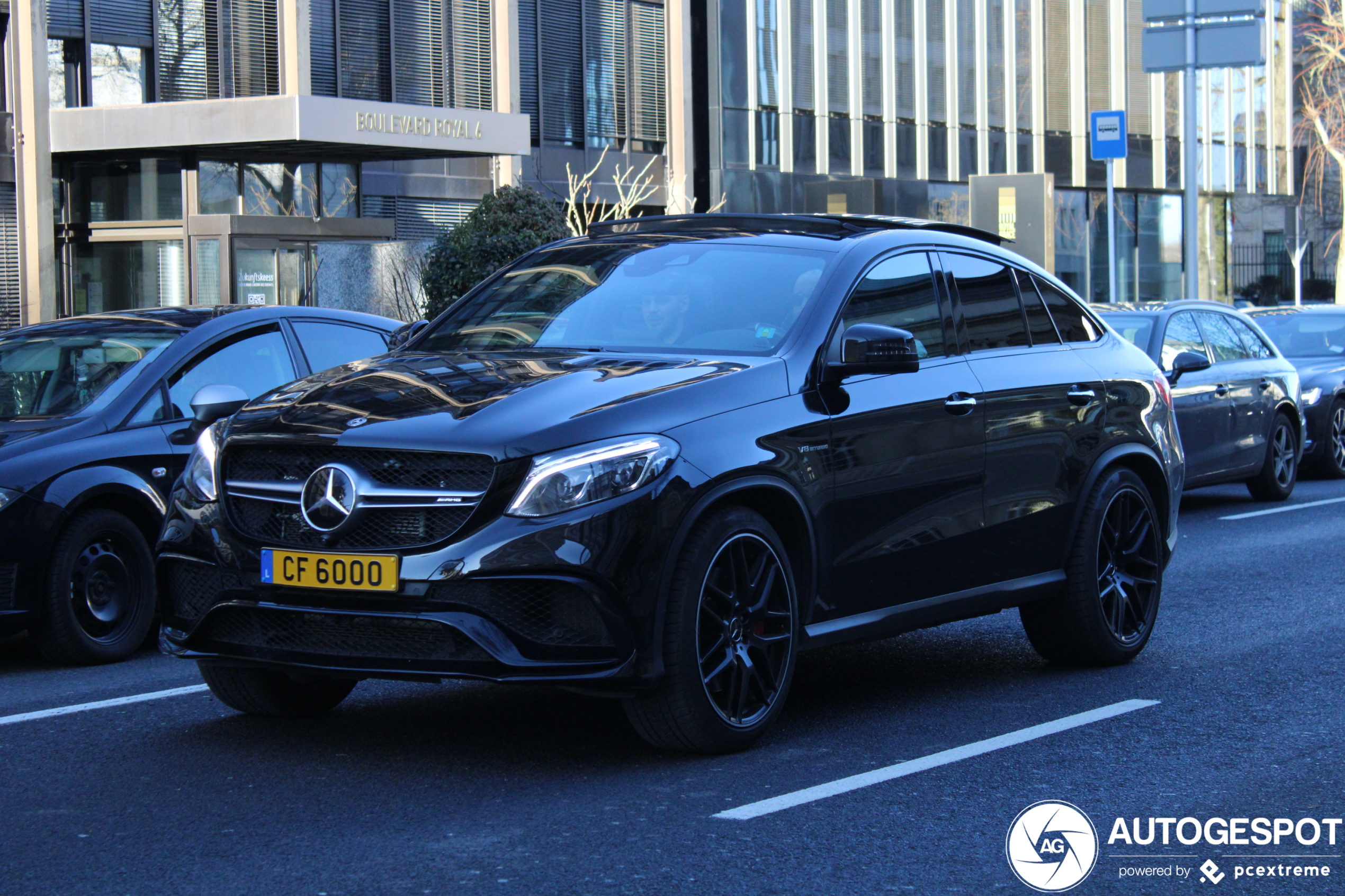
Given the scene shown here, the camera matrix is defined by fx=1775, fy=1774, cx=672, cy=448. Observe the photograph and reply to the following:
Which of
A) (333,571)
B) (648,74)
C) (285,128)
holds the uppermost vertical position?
(648,74)

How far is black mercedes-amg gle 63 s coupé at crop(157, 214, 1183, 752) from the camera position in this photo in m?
5.15

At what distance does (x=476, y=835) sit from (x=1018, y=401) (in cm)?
303

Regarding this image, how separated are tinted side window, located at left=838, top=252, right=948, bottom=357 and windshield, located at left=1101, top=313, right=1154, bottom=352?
7085 millimetres

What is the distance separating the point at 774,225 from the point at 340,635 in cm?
253

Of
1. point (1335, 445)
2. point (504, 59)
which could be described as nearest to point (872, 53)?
point (504, 59)

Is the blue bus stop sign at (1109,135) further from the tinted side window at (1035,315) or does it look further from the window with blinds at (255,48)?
the tinted side window at (1035,315)

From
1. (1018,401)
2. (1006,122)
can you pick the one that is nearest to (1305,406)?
(1018,401)

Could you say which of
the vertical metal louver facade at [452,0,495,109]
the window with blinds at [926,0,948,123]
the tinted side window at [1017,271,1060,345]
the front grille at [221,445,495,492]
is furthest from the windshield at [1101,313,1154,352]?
the window with blinds at [926,0,948,123]

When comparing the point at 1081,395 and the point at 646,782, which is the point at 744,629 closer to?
the point at 646,782

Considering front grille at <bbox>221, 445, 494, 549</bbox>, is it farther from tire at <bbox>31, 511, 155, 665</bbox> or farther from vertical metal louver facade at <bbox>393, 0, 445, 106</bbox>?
vertical metal louver facade at <bbox>393, 0, 445, 106</bbox>

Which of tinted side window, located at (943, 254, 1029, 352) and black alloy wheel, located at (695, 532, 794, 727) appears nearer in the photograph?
black alloy wheel, located at (695, 532, 794, 727)

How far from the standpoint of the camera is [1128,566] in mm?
7504

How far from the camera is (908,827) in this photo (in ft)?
16.1

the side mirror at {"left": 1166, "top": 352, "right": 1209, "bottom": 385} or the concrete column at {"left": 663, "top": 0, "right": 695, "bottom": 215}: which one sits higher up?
the concrete column at {"left": 663, "top": 0, "right": 695, "bottom": 215}
